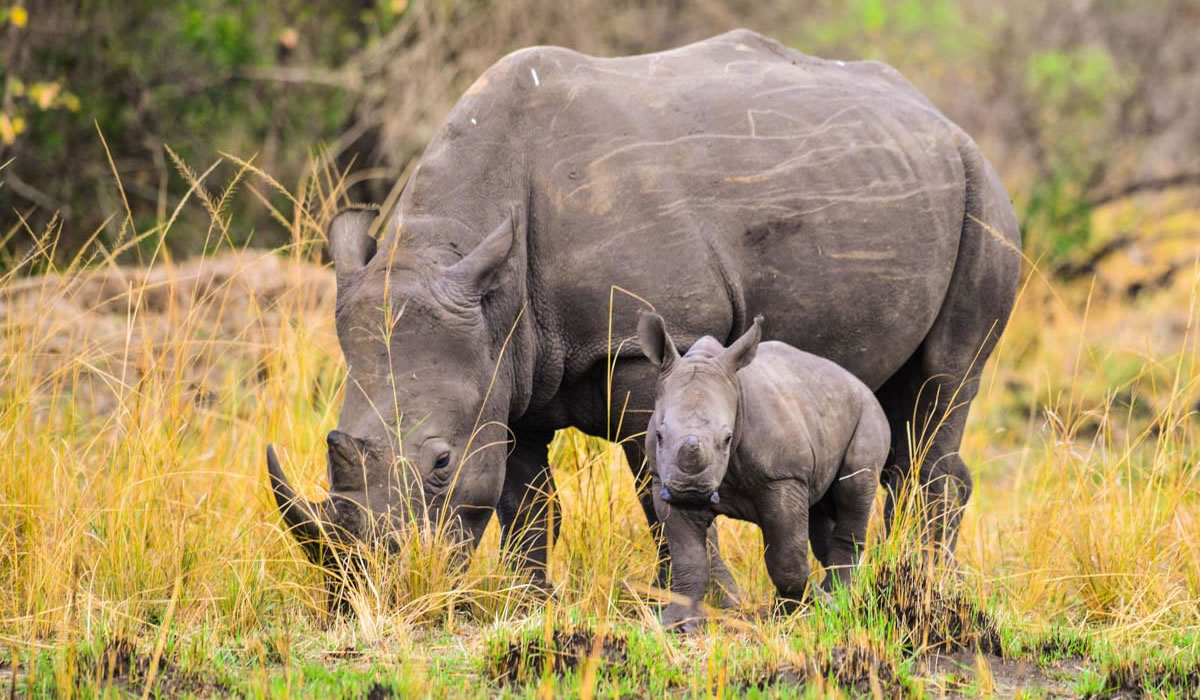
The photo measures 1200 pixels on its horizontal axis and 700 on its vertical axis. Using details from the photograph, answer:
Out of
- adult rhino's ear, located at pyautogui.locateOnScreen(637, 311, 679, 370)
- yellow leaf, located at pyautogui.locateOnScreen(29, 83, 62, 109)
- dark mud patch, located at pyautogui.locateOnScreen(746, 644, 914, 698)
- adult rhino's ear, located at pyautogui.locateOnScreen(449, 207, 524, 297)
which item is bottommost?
dark mud patch, located at pyautogui.locateOnScreen(746, 644, 914, 698)

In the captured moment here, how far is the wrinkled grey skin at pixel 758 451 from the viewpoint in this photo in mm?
4305

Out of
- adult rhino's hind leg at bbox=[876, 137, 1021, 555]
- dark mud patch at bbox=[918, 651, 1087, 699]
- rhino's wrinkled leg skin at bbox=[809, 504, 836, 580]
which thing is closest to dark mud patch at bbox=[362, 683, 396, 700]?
dark mud patch at bbox=[918, 651, 1087, 699]

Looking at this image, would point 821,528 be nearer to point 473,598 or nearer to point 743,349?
point 743,349

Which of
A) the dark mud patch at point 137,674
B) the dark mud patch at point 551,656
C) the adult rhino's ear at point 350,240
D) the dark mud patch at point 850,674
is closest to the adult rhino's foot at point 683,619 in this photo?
the dark mud patch at point 551,656

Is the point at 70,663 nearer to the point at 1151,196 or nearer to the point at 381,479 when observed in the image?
the point at 381,479

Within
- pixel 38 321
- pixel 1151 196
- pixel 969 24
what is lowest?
pixel 1151 196

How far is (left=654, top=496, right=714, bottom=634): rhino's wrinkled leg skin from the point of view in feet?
15.1

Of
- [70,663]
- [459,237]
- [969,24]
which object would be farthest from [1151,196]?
[70,663]

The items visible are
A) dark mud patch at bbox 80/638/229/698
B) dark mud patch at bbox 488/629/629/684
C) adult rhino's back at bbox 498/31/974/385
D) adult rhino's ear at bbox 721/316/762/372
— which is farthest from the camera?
adult rhino's back at bbox 498/31/974/385

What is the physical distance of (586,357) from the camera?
5238 mm

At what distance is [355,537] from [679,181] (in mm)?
1622

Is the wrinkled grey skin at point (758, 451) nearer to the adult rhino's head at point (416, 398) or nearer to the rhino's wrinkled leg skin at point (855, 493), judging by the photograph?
the rhino's wrinkled leg skin at point (855, 493)

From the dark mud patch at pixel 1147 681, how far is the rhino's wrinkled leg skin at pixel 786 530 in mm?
887

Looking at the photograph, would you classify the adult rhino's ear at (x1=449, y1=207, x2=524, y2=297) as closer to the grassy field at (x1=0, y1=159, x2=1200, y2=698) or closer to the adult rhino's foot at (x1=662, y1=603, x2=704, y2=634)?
the grassy field at (x1=0, y1=159, x2=1200, y2=698)
